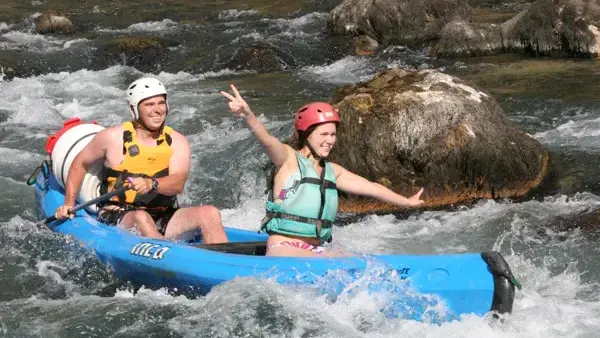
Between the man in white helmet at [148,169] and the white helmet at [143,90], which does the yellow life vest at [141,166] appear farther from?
the white helmet at [143,90]

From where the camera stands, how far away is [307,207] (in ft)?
17.9

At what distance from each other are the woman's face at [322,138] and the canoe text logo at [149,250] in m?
1.19

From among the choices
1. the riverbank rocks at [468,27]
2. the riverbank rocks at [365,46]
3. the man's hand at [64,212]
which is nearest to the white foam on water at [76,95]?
the riverbank rocks at [365,46]

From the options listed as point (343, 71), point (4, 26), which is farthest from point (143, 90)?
point (4, 26)

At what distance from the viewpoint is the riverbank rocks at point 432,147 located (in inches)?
312

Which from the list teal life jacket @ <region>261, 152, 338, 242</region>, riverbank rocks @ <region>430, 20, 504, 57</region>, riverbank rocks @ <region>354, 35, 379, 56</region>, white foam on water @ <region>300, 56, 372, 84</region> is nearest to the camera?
teal life jacket @ <region>261, 152, 338, 242</region>

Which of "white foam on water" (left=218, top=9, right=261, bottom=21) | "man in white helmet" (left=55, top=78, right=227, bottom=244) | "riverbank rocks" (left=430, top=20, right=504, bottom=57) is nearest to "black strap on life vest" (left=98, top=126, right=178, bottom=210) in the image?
"man in white helmet" (left=55, top=78, right=227, bottom=244)

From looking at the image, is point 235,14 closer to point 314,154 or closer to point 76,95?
point 76,95

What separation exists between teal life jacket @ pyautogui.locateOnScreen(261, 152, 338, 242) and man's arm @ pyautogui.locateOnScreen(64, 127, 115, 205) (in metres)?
1.46

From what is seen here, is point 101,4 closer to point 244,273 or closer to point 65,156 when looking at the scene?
point 65,156

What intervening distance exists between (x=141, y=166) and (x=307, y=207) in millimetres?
1451

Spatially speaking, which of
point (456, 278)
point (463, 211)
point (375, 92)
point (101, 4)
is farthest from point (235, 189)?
point (101, 4)

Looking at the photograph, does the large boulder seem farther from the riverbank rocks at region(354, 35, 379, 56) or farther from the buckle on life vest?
the buckle on life vest

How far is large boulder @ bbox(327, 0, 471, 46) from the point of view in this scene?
15.6 metres
